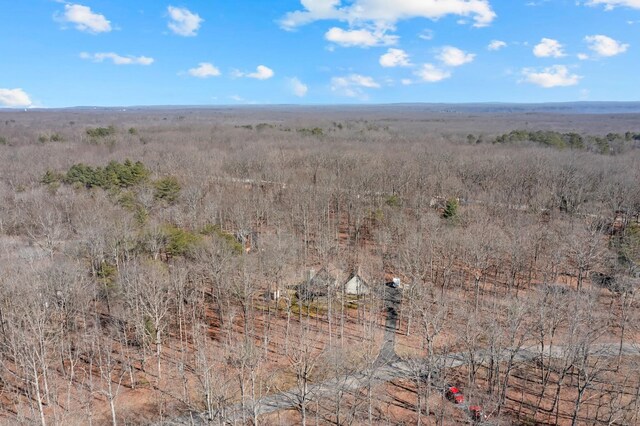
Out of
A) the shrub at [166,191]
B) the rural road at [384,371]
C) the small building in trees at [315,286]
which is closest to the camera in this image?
the rural road at [384,371]

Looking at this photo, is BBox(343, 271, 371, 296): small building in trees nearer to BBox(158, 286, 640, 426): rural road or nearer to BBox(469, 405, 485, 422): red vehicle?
BBox(158, 286, 640, 426): rural road

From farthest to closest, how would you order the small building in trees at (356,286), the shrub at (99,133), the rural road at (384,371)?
1. the shrub at (99,133)
2. the small building in trees at (356,286)
3. the rural road at (384,371)

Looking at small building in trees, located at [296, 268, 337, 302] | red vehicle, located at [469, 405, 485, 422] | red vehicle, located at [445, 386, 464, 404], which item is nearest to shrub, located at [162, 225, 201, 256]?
small building in trees, located at [296, 268, 337, 302]

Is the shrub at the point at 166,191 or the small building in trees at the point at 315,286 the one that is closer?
the small building in trees at the point at 315,286

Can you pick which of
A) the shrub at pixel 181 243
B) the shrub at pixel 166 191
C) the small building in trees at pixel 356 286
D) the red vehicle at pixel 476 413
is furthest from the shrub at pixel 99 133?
the red vehicle at pixel 476 413

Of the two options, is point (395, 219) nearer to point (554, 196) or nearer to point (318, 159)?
point (554, 196)

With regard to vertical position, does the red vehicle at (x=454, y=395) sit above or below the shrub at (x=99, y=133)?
below

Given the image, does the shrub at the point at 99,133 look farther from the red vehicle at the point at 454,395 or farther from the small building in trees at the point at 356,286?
the red vehicle at the point at 454,395

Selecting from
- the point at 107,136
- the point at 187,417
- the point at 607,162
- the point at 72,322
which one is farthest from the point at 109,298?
the point at 107,136

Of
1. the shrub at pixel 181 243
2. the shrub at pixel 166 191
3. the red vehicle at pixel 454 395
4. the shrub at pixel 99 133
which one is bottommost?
the red vehicle at pixel 454 395
